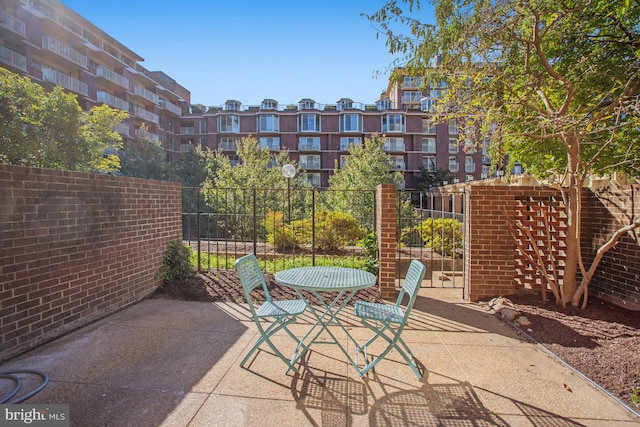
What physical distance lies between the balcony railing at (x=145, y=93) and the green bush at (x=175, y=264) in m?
31.6

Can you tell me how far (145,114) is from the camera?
105 ft

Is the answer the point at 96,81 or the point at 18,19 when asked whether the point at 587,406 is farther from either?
the point at 96,81

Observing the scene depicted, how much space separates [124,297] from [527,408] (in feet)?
14.7

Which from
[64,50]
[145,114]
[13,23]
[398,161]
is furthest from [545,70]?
[398,161]

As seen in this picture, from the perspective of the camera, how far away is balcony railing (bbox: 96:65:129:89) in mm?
26952

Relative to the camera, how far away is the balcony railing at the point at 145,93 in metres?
31.5

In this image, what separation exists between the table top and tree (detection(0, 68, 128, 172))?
1294cm

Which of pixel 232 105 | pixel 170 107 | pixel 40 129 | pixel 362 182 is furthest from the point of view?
pixel 232 105

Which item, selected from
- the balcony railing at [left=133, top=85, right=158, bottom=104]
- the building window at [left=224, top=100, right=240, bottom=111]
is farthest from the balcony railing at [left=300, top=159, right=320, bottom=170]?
the balcony railing at [left=133, top=85, right=158, bottom=104]

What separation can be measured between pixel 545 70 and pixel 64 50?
2963 cm

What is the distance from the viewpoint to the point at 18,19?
20766mm

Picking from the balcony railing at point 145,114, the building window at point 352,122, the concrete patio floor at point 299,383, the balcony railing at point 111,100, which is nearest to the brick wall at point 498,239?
the concrete patio floor at point 299,383

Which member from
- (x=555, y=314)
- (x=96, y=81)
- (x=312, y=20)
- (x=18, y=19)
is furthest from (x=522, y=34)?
(x=96, y=81)

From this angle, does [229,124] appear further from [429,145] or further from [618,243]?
[618,243]
